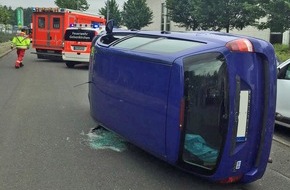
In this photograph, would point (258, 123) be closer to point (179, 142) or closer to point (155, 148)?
point (179, 142)

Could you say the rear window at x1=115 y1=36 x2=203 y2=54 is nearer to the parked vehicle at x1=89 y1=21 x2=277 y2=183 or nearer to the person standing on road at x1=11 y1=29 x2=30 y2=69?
the parked vehicle at x1=89 y1=21 x2=277 y2=183

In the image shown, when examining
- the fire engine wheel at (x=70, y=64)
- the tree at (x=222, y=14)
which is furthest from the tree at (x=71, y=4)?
the fire engine wheel at (x=70, y=64)

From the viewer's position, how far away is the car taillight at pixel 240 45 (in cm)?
435

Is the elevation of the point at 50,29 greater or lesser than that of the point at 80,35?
greater

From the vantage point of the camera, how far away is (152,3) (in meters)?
66.9

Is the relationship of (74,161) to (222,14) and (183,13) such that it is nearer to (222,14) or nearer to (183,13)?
(222,14)

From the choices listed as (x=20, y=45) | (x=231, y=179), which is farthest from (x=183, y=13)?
(x=231, y=179)

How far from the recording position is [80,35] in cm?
1856

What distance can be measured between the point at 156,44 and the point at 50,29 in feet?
58.3

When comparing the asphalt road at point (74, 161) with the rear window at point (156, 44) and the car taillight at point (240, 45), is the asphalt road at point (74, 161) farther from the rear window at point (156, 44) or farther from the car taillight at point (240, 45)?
the car taillight at point (240, 45)

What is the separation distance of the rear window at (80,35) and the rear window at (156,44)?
12.6 meters

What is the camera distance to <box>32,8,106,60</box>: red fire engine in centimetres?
2192

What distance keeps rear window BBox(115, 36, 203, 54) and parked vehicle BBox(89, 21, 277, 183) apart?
0.02m

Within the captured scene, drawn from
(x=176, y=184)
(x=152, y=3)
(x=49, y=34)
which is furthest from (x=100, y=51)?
(x=152, y=3)
